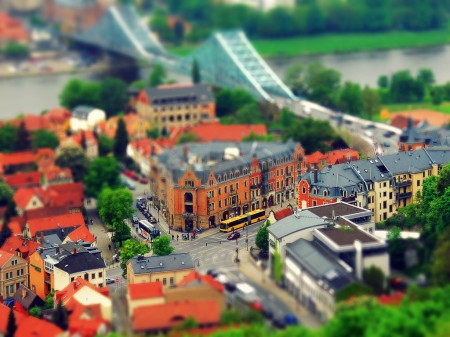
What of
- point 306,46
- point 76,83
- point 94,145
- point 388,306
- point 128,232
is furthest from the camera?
point 306,46

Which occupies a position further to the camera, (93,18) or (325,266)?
(93,18)

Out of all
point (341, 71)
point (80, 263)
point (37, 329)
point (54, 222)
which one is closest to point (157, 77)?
point (341, 71)

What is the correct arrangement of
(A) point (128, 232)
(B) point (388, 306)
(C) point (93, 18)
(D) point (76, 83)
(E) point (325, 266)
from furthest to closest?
(C) point (93, 18), (D) point (76, 83), (A) point (128, 232), (E) point (325, 266), (B) point (388, 306)

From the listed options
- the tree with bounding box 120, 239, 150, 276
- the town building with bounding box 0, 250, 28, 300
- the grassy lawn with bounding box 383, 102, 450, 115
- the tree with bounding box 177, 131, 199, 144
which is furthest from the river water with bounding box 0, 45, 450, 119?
the tree with bounding box 120, 239, 150, 276

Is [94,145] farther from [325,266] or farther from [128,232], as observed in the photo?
[325,266]

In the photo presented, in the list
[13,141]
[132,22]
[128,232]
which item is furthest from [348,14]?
[128,232]

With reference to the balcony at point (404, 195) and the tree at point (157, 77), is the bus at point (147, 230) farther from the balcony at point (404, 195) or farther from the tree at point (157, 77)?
the tree at point (157, 77)
